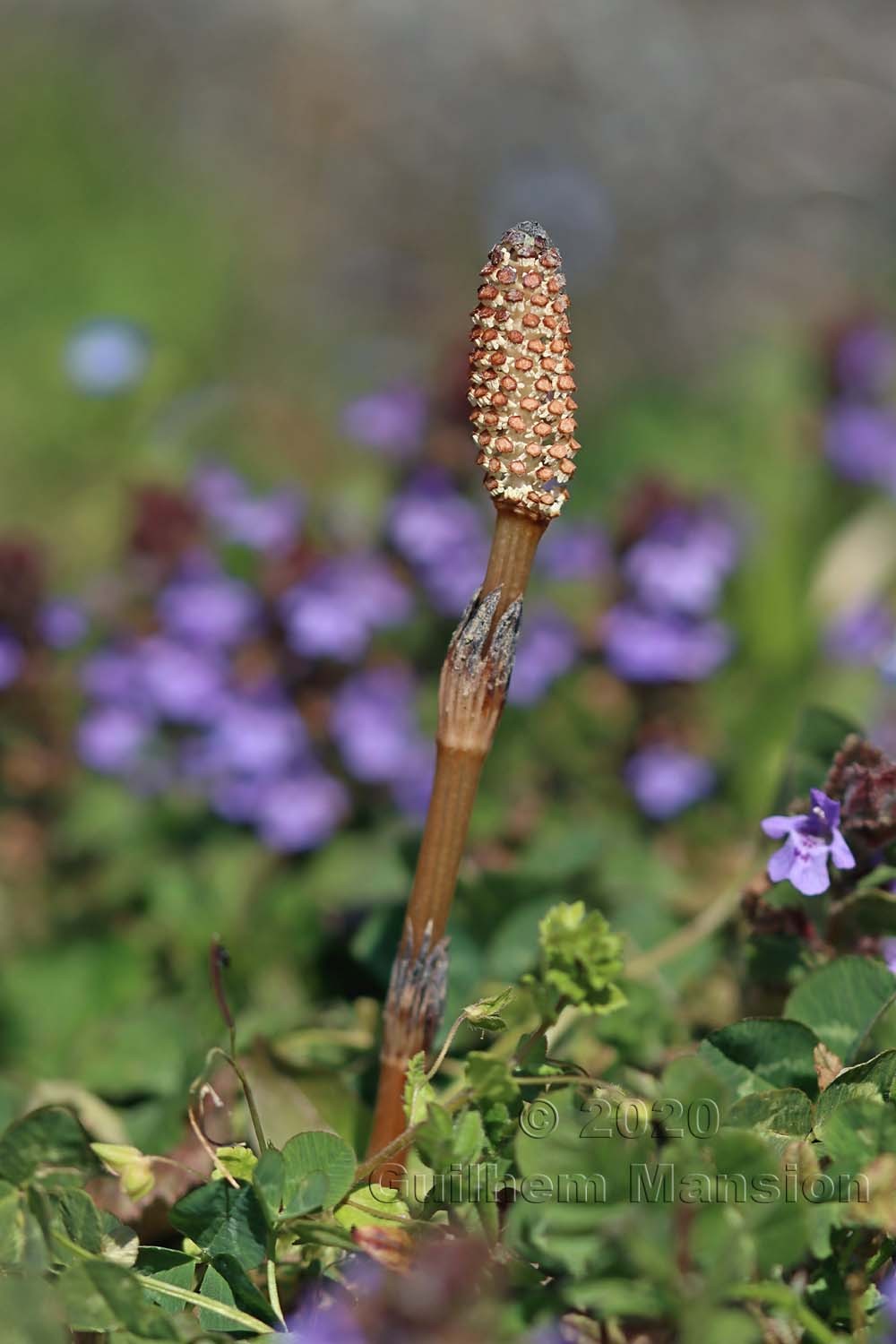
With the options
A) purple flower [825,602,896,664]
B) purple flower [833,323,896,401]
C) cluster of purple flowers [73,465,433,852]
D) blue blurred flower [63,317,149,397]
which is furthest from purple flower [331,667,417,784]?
purple flower [833,323,896,401]

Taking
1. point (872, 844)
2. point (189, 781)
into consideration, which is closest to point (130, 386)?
point (189, 781)

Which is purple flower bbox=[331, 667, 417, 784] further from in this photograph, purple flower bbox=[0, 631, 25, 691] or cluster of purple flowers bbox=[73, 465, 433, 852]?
purple flower bbox=[0, 631, 25, 691]

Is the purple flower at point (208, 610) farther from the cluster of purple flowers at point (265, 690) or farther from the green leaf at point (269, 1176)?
the green leaf at point (269, 1176)

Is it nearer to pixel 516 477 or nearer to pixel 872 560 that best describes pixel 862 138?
pixel 872 560

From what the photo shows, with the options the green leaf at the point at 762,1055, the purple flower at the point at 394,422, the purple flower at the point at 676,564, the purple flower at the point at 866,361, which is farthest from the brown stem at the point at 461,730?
the purple flower at the point at 866,361

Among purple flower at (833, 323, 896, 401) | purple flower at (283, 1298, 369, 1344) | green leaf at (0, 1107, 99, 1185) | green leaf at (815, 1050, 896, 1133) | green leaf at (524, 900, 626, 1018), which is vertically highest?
purple flower at (833, 323, 896, 401)

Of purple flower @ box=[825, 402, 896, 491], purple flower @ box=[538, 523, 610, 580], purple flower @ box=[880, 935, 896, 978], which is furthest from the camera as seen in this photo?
purple flower @ box=[825, 402, 896, 491]

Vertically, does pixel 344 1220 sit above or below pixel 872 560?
below
